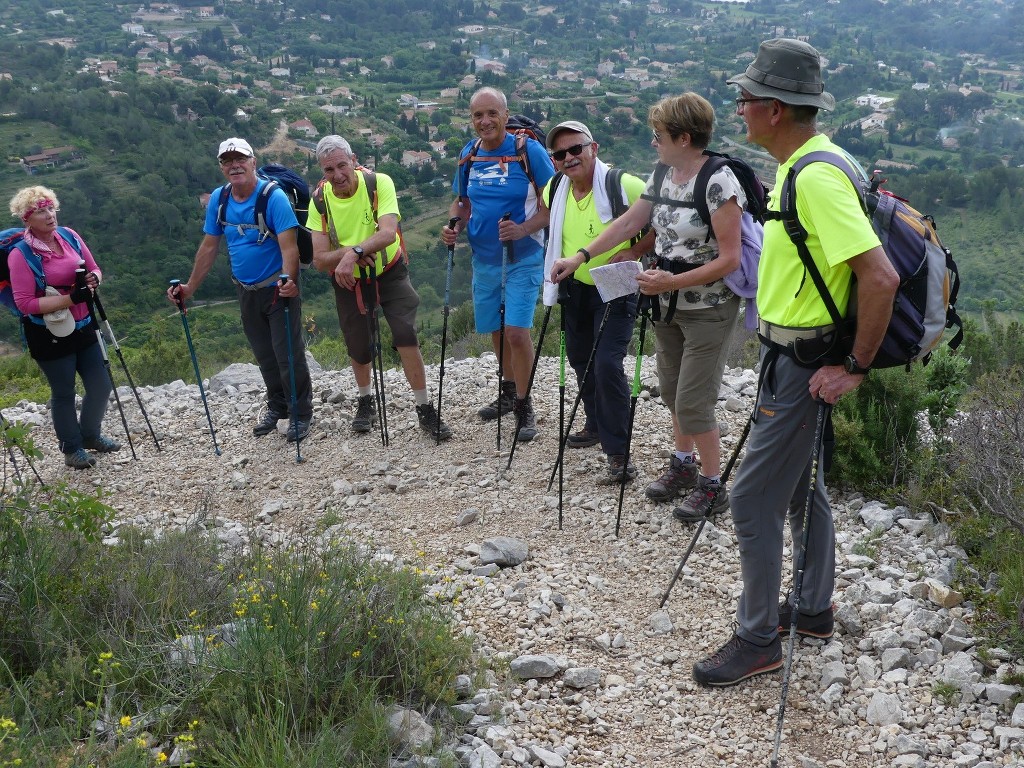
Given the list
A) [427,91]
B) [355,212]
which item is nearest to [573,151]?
[355,212]

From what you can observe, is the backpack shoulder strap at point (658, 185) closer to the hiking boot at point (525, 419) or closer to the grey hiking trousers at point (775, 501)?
the grey hiking trousers at point (775, 501)

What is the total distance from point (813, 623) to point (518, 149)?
12.0 feet

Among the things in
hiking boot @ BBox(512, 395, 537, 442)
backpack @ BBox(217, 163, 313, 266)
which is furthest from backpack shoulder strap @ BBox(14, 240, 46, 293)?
hiking boot @ BBox(512, 395, 537, 442)

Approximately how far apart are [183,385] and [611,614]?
237 inches

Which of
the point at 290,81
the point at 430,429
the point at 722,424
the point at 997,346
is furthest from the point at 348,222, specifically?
the point at 290,81

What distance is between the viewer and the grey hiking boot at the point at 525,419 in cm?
586

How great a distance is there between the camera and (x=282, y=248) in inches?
237

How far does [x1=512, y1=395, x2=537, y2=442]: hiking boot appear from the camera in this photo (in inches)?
231

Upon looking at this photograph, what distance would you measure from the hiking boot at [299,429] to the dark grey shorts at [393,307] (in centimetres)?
84

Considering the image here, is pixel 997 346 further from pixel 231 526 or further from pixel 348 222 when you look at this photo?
pixel 231 526

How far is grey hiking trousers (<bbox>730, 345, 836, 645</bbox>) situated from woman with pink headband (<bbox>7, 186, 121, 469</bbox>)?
16.8ft

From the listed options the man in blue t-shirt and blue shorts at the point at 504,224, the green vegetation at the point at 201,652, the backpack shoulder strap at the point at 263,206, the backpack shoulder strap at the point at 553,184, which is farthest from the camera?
the backpack shoulder strap at the point at 263,206

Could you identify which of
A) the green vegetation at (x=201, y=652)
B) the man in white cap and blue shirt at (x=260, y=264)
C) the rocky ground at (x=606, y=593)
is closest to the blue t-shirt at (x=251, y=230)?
the man in white cap and blue shirt at (x=260, y=264)

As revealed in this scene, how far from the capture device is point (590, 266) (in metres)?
4.90
